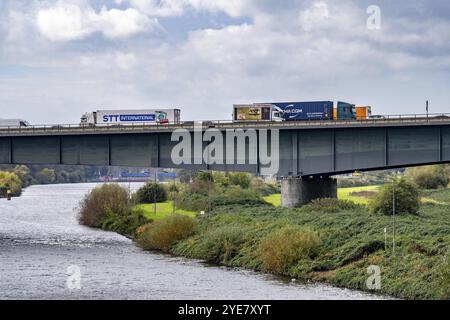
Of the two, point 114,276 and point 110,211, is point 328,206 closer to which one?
point 114,276

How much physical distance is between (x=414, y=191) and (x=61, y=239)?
37.2 metres

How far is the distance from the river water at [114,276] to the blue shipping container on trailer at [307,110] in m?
23.4

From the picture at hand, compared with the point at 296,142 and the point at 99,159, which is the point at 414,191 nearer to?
the point at 296,142

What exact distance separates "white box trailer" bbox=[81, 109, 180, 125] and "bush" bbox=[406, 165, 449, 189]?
58.2 meters

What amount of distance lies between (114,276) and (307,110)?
39.9 m

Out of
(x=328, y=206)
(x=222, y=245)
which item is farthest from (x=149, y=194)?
(x=222, y=245)

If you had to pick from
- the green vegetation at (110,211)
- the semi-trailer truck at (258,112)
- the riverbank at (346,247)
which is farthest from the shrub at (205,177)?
the riverbank at (346,247)

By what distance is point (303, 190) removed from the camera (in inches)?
3548

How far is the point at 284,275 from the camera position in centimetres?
6338

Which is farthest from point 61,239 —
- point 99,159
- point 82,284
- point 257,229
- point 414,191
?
point 414,191

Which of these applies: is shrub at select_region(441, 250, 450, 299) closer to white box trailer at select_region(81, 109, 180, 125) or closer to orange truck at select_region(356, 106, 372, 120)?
orange truck at select_region(356, 106, 372, 120)

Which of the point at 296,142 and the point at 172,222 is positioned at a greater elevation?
the point at 296,142

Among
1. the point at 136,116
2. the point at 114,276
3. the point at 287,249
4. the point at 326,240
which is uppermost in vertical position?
the point at 136,116

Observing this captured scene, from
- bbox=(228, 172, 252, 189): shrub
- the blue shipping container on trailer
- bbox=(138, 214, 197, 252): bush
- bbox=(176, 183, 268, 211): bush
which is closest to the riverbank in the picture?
bbox=(138, 214, 197, 252): bush
